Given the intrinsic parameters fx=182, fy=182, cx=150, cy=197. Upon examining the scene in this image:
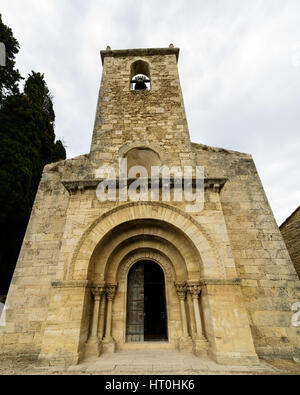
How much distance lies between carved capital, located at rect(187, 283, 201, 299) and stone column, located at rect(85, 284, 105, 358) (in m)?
2.18

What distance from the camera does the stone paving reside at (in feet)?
10.6

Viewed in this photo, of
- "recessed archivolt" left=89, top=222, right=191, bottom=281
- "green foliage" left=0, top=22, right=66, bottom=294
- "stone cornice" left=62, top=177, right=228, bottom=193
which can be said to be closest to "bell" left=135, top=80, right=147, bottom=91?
"stone cornice" left=62, top=177, right=228, bottom=193

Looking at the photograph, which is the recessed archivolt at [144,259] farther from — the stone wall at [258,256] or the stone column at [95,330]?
the stone wall at [258,256]

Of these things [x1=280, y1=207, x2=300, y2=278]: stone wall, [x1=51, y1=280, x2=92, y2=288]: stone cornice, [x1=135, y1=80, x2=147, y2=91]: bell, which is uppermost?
[x1=135, y1=80, x2=147, y2=91]: bell

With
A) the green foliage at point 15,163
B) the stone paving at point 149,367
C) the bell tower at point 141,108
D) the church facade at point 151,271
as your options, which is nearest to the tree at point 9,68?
the green foliage at point 15,163

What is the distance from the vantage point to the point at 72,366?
139 inches

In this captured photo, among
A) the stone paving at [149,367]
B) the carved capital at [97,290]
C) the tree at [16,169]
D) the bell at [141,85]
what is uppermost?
the bell at [141,85]

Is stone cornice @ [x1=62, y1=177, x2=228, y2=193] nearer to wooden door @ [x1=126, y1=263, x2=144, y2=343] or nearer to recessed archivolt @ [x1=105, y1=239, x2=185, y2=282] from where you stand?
recessed archivolt @ [x1=105, y1=239, x2=185, y2=282]

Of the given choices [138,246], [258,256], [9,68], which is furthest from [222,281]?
[9,68]

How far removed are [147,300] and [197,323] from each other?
1.71m

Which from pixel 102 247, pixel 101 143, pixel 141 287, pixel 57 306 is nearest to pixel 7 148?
pixel 101 143

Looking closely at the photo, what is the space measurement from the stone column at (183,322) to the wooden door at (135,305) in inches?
43.8

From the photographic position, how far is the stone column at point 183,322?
4395 mm

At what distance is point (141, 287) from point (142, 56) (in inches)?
390
